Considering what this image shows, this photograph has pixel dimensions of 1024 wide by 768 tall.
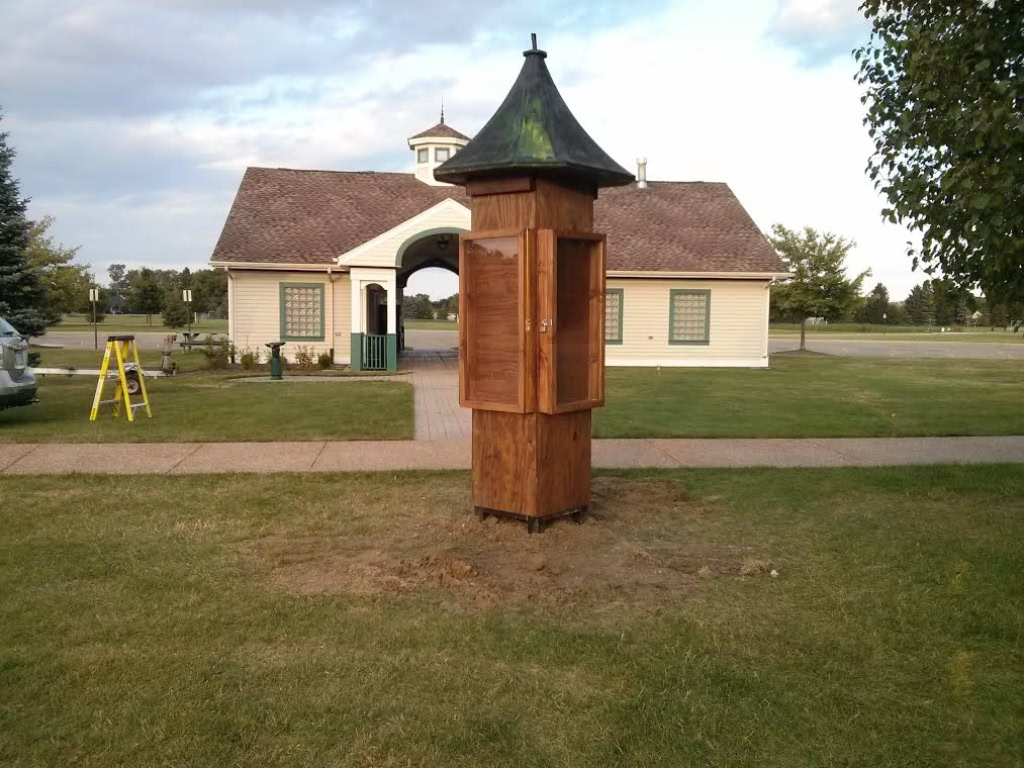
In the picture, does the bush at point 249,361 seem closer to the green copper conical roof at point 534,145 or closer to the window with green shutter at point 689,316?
the window with green shutter at point 689,316

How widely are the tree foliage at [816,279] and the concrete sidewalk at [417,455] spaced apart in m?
23.6

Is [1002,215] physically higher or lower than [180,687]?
higher

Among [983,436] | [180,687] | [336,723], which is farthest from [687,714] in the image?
[983,436]

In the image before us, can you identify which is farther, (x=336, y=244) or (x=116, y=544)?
(x=336, y=244)

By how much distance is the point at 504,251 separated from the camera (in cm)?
646

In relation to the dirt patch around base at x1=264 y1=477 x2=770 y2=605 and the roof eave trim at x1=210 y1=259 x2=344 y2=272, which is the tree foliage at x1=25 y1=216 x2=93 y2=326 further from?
the dirt patch around base at x1=264 y1=477 x2=770 y2=605

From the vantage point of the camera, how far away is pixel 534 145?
625 cm

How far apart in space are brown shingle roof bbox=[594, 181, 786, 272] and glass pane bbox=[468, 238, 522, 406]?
19.3 metres

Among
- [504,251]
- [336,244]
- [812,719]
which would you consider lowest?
[812,719]

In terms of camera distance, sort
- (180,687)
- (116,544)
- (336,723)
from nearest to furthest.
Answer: (336,723), (180,687), (116,544)

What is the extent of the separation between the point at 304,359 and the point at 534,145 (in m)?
17.6

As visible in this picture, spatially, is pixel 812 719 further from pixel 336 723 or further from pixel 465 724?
pixel 336 723

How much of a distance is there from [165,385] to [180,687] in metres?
15.1

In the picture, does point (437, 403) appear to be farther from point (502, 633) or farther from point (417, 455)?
point (502, 633)
